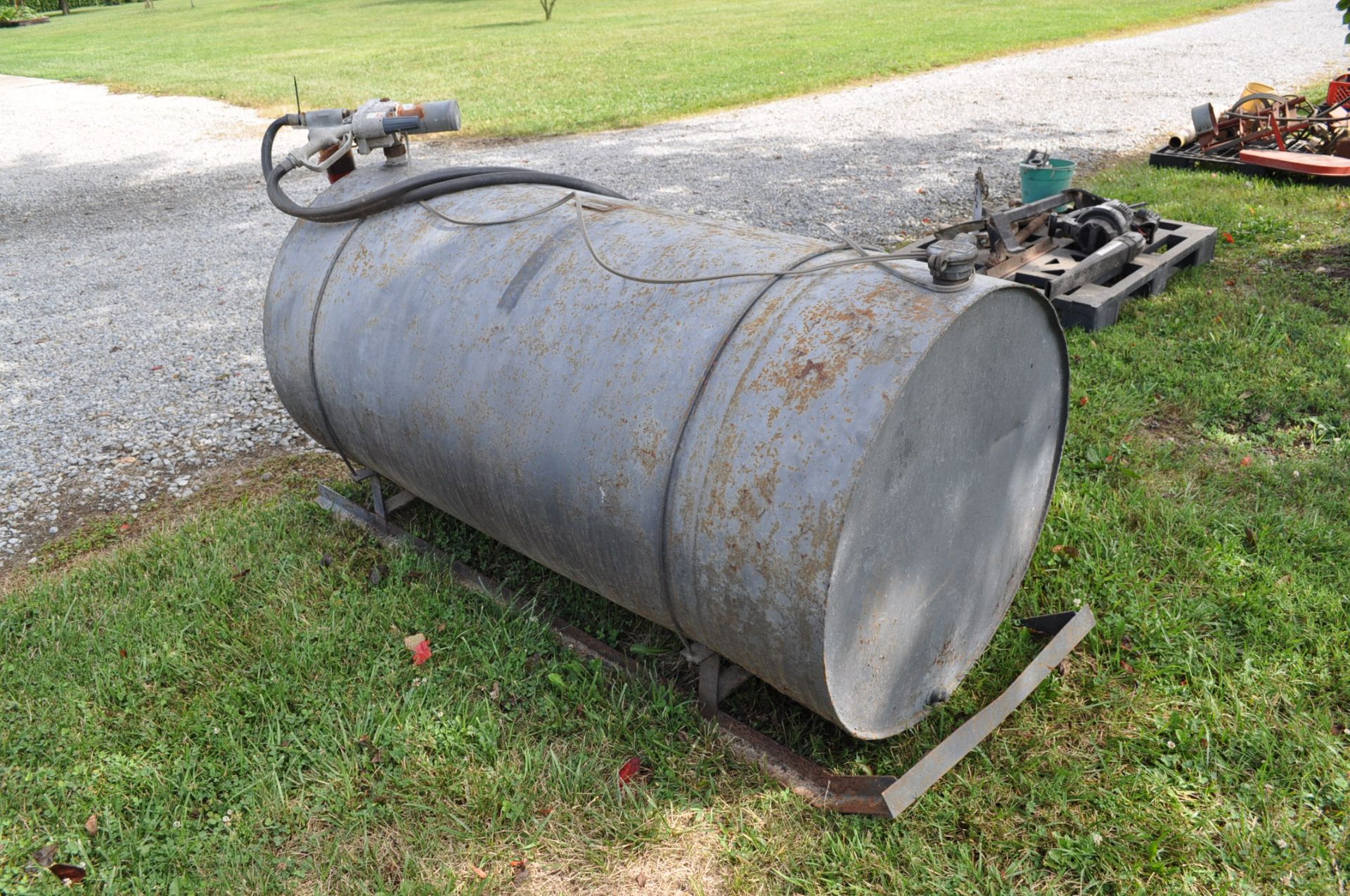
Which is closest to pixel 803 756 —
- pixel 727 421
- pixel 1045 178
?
pixel 727 421

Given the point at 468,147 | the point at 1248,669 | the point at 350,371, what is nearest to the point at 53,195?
the point at 468,147

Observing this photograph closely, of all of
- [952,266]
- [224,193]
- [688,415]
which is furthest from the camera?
[224,193]

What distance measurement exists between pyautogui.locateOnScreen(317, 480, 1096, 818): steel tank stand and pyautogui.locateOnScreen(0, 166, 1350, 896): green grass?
0.06m

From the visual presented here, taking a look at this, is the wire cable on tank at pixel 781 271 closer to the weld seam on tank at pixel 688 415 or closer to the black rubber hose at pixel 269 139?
the weld seam on tank at pixel 688 415

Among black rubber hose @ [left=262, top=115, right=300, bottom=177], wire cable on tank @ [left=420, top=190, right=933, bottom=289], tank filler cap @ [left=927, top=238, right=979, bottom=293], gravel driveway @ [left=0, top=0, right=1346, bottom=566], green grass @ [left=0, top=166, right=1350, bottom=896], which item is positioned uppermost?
black rubber hose @ [left=262, top=115, right=300, bottom=177]

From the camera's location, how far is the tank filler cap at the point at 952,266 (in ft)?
6.70

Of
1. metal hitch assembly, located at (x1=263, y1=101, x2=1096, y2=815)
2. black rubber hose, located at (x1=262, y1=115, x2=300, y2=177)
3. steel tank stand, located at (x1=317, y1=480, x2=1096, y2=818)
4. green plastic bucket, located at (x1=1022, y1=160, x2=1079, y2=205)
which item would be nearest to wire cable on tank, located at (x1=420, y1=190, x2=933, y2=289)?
metal hitch assembly, located at (x1=263, y1=101, x2=1096, y2=815)

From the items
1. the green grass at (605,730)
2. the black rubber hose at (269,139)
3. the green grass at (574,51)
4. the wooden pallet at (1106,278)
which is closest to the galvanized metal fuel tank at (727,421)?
the green grass at (605,730)

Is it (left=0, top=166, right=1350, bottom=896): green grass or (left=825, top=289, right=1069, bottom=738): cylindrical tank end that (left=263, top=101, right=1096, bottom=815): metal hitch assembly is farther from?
(left=0, top=166, right=1350, bottom=896): green grass

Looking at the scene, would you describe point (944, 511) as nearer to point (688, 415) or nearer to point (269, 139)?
point (688, 415)

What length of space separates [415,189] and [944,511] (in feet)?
6.25

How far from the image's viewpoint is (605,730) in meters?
2.66

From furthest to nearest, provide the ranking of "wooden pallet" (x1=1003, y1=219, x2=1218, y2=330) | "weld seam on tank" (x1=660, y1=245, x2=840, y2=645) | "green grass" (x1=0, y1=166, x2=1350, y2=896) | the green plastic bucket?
the green plastic bucket → "wooden pallet" (x1=1003, y1=219, x2=1218, y2=330) → "green grass" (x1=0, y1=166, x2=1350, y2=896) → "weld seam on tank" (x1=660, y1=245, x2=840, y2=645)

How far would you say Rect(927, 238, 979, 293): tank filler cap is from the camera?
6.70 feet
